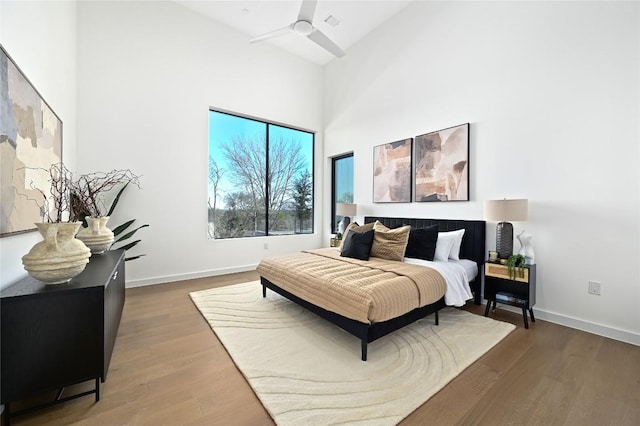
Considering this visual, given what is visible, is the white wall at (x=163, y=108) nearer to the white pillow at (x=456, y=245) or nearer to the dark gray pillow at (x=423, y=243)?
the dark gray pillow at (x=423, y=243)

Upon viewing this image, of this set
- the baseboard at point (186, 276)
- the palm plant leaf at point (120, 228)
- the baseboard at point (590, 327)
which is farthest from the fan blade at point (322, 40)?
the baseboard at point (590, 327)

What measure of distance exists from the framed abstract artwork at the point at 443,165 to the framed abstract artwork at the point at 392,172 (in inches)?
6.5

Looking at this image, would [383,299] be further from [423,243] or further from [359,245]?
[423,243]

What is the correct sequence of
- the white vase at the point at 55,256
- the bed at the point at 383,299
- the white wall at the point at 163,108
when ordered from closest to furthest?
the white vase at the point at 55,256, the bed at the point at 383,299, the white wall at the point at 163,108

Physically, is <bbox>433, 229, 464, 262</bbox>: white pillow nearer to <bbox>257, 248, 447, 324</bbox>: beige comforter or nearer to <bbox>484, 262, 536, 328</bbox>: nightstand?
<bbox>484, 262, 536, 328</bbox>: nightstand

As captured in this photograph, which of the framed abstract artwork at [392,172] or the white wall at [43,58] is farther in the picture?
the framed abstract artwork at [392,172]

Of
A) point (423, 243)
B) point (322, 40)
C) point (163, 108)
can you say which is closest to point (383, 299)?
point (423, 243)

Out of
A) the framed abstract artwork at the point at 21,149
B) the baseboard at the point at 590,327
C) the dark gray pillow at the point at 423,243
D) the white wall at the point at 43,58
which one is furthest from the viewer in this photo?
the dark gray pillow at the point at 423,243

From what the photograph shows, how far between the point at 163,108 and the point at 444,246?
4491 mm

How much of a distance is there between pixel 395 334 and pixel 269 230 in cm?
343

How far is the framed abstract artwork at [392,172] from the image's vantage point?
421cm

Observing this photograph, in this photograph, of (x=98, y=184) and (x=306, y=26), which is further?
(x=98, y=184)

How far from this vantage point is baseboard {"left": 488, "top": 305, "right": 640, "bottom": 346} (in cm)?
236

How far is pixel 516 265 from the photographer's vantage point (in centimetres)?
→ 273
